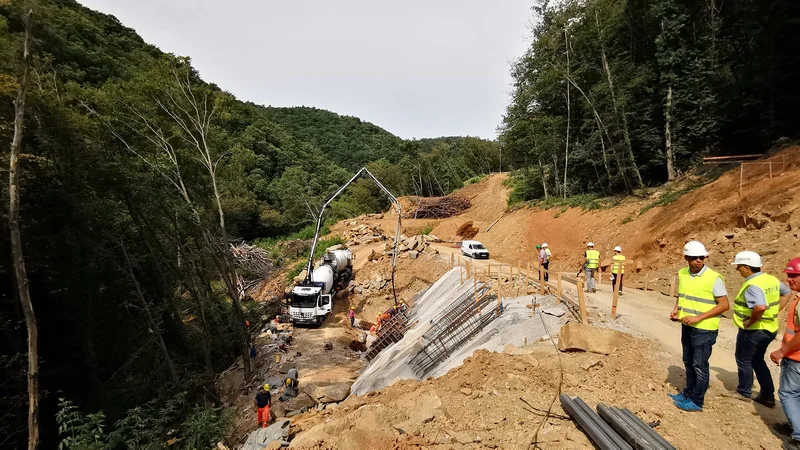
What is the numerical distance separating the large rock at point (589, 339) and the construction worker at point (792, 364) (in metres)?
3.11

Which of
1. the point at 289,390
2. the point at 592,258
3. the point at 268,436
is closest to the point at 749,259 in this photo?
the point at 592,258

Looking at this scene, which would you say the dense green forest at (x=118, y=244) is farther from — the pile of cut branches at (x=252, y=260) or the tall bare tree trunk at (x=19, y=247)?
the pile of cut branches at (x=252, y=260)

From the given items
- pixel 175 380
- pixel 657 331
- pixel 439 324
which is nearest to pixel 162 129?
pixel 175 380

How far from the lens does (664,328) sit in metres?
8.59

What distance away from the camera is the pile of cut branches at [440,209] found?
45.4m

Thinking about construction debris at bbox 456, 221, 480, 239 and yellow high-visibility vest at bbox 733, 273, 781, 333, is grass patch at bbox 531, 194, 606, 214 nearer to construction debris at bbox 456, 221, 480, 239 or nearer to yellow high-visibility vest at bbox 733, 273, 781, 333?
construction debris at bbox 456, 221, 480, 239

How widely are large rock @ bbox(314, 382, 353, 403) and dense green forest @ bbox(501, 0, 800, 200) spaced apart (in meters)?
21.0

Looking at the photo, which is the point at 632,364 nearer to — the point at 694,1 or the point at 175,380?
the point at 175,380

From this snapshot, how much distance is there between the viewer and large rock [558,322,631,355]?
23.5ft

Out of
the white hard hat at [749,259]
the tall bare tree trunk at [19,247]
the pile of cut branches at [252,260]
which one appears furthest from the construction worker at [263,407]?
the pile of cut branches at [252,260]

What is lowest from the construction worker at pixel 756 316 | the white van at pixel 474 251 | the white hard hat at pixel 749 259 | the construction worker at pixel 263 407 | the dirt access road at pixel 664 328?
the construction worker at pixel 263 407

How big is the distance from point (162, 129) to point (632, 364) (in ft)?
56.7

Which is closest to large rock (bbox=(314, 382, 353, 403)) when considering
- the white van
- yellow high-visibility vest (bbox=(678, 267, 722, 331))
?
yellow high-visibility vest (bbox=(678, 267, 722, 331))

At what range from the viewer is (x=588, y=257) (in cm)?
1184
